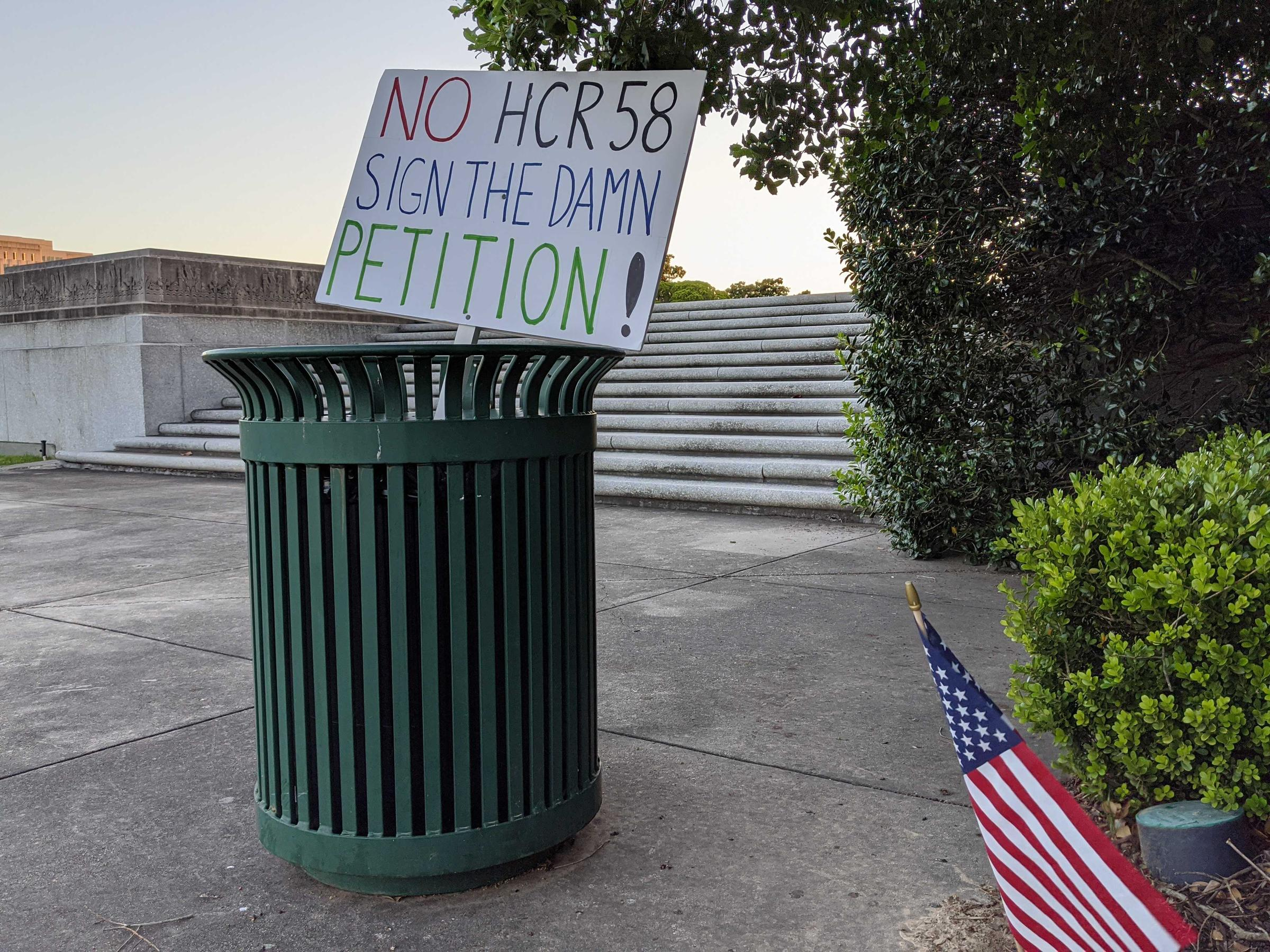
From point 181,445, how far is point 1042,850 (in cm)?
1272

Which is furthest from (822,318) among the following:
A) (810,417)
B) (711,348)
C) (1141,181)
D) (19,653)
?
(19,653)

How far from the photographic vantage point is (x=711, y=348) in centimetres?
1328

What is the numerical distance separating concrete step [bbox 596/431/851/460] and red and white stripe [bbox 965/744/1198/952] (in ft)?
22.6

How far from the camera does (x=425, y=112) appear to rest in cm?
313

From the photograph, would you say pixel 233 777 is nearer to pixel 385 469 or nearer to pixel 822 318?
pixel 385 469

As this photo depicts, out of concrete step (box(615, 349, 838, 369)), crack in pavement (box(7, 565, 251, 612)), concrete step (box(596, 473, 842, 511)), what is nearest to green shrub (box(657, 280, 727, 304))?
concrete step (box(615, 349, 838, 369))

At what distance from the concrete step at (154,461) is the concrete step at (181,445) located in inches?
3.3

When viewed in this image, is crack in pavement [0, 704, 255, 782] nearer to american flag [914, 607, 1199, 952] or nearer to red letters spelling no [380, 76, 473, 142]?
red letters spelling no [380, 76, 473, 142]

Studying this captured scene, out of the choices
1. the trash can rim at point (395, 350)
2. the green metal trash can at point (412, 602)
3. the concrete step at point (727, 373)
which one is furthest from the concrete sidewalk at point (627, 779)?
the concrete step at point (727, 373)

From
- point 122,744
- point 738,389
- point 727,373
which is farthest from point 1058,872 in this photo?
point 727,373

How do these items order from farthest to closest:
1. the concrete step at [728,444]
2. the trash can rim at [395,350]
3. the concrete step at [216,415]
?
1. the concrete step at [216,415]
2. the concrete step at [728,444]
3. the trash can rim at [395,350]

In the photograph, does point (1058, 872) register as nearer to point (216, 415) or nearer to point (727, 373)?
point (727, 373)

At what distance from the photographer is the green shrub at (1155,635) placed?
240 centimetres

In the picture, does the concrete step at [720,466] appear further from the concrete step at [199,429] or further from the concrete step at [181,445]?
the concrete step at [199,429]
